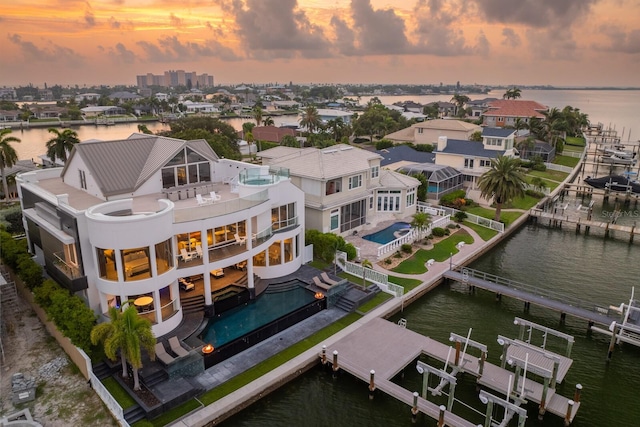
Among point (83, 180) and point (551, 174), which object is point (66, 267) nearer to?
point (83, 180)

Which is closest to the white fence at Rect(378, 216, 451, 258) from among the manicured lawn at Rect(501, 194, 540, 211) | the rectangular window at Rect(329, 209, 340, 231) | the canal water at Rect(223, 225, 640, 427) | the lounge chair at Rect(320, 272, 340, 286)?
the rectangular window at Rect(329, 209, 340, 231)

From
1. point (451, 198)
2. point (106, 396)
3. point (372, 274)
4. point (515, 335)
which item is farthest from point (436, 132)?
point (106, 396)

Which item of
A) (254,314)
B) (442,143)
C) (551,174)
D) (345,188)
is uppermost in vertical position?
(442,143)

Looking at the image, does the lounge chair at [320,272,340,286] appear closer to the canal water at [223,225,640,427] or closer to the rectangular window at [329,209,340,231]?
the canal water at [223,225,640,427]

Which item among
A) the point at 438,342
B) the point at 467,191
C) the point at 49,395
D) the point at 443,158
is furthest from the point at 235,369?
the point at 443,158

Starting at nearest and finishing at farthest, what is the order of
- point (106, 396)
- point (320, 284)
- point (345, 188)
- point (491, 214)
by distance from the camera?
1. point (106, 396)
2. point (320, 284)
3. point (345, 188)
4. point (491, 214)

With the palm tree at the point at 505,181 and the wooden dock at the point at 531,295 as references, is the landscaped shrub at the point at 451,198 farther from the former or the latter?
the wooden dock at the point at 531,295

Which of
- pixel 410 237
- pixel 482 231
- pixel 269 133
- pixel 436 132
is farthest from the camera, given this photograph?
pixel 269 133
